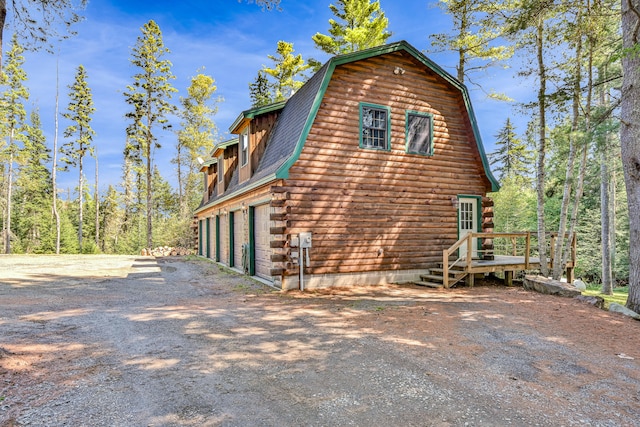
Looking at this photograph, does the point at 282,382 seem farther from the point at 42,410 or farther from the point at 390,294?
the point at 390,294

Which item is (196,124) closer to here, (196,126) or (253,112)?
(196,126)

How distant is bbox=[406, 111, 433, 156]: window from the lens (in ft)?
37.4

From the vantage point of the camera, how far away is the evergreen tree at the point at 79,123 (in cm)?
2825

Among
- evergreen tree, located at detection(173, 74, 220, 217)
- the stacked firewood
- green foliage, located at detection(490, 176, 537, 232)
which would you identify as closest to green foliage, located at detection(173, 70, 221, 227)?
evergreen tree, located at detection(173, 74, 220, 217)

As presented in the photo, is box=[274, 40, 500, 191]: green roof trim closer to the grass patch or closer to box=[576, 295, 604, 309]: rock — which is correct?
box=[576, 295, 604, 309]: rock

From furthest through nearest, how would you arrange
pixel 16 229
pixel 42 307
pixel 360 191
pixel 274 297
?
pixel 16 229, pixel 360 191, pixel 274 297, pixel 42 307

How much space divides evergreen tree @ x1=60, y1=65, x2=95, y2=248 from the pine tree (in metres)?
19.4

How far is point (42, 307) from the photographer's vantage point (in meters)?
7.11

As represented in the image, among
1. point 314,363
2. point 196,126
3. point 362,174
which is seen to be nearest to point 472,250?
point 362,174

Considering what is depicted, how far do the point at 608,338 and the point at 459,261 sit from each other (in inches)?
228

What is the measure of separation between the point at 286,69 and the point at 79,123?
1730cm

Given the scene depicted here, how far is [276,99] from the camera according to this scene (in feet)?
95.0

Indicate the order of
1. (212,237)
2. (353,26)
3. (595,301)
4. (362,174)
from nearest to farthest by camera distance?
(595,301), (362,174), (212,237), (353,26)

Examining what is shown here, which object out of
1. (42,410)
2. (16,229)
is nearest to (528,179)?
(42,410)
